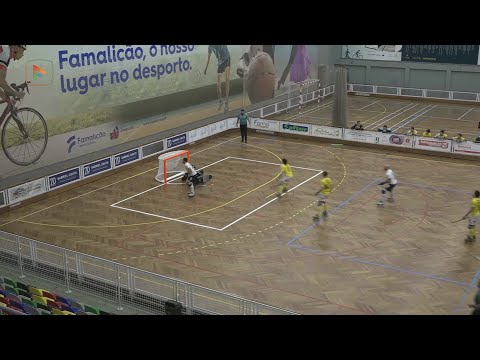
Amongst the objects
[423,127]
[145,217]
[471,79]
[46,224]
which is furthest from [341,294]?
[471,79]

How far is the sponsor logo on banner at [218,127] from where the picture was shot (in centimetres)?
3317

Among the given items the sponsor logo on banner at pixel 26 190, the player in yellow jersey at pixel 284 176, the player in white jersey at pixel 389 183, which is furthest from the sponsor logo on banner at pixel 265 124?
the sponsor logo on banner at pixel 26 190

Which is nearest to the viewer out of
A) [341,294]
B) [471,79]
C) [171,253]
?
[341,294]

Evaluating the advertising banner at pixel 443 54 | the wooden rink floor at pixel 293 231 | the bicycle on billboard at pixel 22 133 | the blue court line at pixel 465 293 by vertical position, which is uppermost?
the advertising banner at pixel 443 54

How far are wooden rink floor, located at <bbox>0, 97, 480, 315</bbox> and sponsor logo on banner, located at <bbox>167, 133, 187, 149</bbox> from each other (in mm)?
2144

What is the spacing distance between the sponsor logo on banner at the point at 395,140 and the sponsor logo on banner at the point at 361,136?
1.11 ft

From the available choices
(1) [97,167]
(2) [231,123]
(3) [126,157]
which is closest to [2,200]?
(1) [97,167]

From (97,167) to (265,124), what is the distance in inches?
478

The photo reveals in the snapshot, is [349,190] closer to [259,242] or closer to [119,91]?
[259,242]

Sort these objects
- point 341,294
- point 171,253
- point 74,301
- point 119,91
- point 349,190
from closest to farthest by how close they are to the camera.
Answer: point 74,301, point 341,294, point 171,253, point 349,190, point 119,91

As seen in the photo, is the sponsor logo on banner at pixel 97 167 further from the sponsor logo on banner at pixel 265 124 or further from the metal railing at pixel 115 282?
the sponsor logo on banner at pixel 265 124

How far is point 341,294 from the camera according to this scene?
595 inches

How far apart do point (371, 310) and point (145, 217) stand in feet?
32.3

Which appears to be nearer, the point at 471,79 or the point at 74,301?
the point at 74,301
